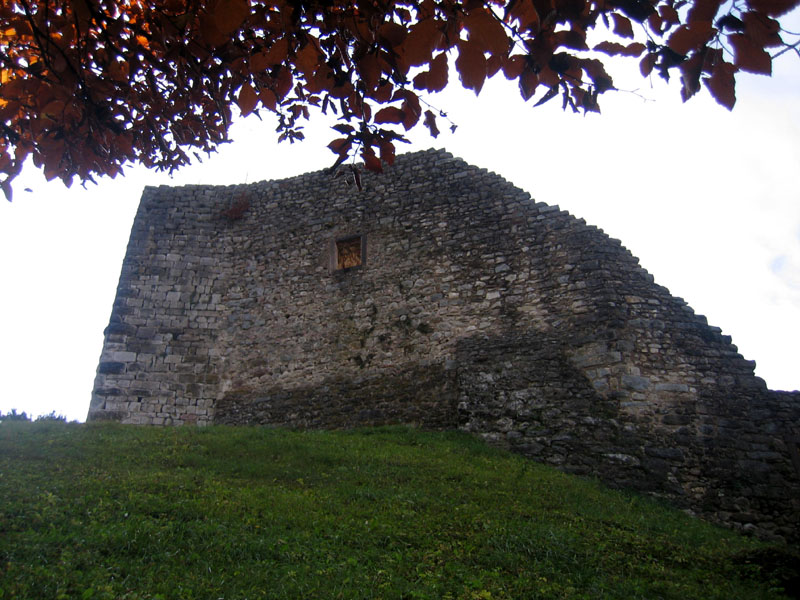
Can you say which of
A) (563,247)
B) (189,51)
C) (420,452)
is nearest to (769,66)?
(189,51)

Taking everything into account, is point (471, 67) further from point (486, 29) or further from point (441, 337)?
point (441, 337)

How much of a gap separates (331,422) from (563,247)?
5.35 metres

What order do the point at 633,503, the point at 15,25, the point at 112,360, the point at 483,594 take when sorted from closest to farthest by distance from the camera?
1. the point at 15,25
2. the point at 483,594
3. the point at 633,503
4. the point at 112,360

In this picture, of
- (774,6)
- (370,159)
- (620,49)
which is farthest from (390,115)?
(774,6)

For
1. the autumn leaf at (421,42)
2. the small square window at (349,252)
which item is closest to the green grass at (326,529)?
the autumn leaf at (421,42)

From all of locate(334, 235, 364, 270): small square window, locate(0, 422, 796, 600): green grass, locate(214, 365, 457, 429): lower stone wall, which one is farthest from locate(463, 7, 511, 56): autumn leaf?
locate(334, 235, 364, 270): small square window

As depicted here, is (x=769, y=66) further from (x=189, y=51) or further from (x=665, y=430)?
(x=665, y=430)

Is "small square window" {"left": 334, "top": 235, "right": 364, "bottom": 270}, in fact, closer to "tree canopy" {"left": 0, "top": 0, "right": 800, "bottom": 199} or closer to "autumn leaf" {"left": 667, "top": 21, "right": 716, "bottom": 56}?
"tree canopy" {"left": 0, "top": 0, "right": 800, "bottom": 199}

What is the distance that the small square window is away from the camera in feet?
46.3

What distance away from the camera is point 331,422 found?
487 inches

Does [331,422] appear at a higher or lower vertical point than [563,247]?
lower

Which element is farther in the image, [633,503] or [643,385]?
[643,385]

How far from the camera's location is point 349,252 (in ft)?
47.1

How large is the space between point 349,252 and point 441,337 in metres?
3.25
